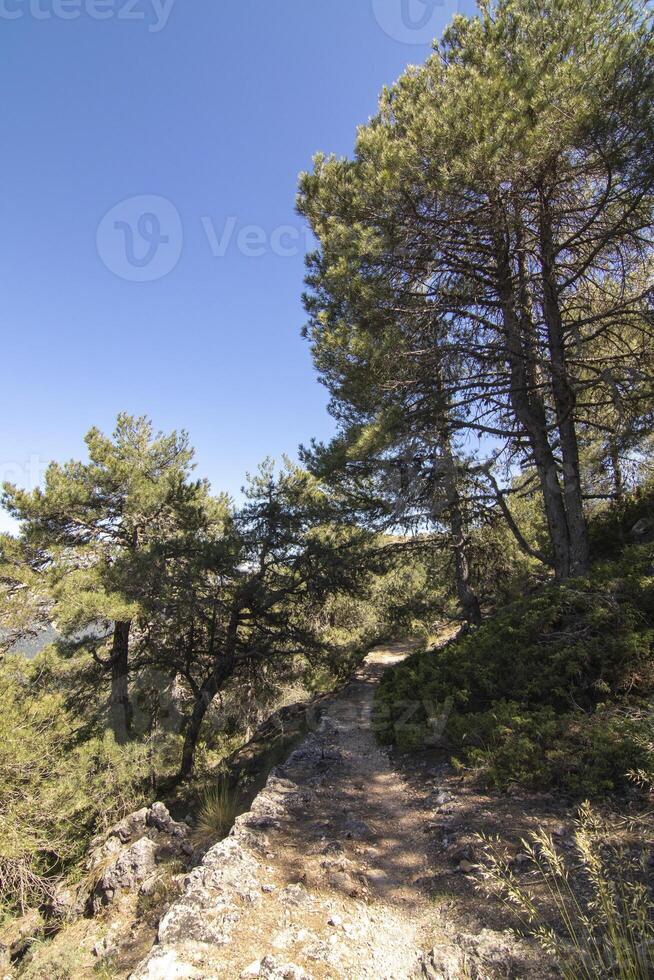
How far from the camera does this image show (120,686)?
11766 mm

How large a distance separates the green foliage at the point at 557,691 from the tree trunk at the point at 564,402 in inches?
55.3

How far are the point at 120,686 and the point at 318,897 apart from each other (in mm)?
9488

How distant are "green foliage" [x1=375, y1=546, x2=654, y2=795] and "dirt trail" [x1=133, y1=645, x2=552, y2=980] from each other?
46.2 inches

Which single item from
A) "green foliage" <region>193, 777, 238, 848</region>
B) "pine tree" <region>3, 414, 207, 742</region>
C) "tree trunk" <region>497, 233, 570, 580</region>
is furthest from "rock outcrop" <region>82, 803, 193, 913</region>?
"tree trunk" <region>497, 233, 570, 580</region>

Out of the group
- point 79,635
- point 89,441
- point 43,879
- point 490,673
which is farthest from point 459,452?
point 43,879

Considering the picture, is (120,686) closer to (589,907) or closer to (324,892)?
(324,892)

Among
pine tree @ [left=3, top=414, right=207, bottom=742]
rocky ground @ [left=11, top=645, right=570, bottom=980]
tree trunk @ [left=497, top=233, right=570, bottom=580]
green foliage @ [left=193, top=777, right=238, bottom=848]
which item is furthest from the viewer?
pine tree @ [left=3, top=414, right=207, bottom=742]

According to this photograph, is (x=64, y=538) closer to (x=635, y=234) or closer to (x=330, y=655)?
(x=330, y=655)

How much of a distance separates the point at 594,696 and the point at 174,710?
1243 cm

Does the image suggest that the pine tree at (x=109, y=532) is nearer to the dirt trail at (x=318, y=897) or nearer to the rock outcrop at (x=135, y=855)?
the rock outcrop at (x=135, y=855)

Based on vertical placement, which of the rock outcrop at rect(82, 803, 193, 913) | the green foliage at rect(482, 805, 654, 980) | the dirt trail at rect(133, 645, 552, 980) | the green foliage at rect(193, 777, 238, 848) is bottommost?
the rock outcrop at rect(82, 803, 193, 913)

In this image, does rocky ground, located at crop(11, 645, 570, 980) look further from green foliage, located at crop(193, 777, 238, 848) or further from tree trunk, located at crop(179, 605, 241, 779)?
tree trunk, located at crop(179, 605, 241, 779)

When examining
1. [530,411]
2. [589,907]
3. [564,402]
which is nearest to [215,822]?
[589,907]

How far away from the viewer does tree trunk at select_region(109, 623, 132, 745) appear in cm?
1119
